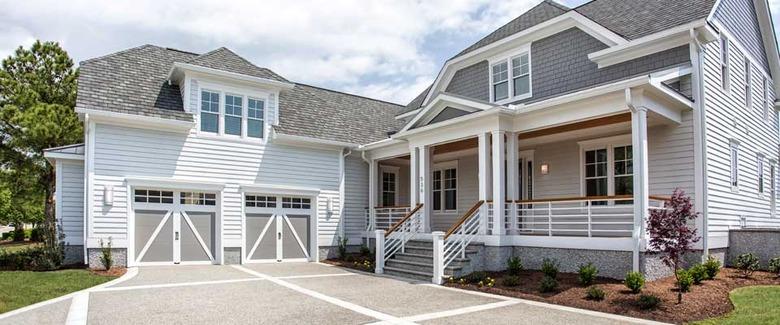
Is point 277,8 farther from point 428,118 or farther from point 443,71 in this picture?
point 443,71

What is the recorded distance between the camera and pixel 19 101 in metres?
20.5

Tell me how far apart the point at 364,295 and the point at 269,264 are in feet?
21.6

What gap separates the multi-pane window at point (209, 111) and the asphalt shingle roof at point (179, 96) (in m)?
0.57

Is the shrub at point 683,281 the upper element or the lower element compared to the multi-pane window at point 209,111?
lower

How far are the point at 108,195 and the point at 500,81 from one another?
36.6 ft

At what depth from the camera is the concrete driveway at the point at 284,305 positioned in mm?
7633

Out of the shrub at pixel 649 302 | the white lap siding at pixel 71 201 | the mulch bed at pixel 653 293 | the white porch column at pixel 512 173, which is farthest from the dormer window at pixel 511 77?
the white lap siding at pixel 71 201

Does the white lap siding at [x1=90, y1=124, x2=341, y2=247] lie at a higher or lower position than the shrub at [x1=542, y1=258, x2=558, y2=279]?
higher

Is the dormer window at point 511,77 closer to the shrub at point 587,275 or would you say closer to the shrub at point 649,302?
the shrub at point 587,275

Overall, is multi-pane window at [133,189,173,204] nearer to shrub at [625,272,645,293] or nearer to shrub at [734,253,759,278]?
shrub at [625,272,645,293]

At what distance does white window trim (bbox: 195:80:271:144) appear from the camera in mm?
15031

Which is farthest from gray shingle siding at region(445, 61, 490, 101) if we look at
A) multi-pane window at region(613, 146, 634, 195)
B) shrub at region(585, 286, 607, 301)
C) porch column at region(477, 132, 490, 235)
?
shrub at region(585, 286, 607, 301)

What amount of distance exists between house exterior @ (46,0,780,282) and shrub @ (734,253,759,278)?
576mm

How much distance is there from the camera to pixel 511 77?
15.0 metres
